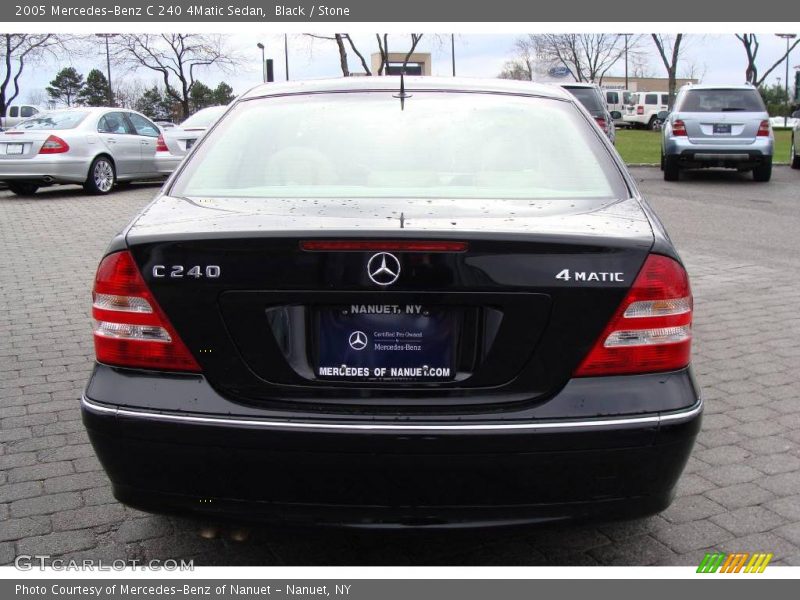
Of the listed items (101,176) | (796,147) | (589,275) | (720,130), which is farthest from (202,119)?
(589,275)

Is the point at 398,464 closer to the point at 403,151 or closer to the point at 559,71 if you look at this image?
A: the point at 403,151

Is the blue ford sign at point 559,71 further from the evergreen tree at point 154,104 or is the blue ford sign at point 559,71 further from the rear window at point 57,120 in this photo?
the rear window at point 57,120

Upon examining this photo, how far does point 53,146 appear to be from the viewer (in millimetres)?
15367

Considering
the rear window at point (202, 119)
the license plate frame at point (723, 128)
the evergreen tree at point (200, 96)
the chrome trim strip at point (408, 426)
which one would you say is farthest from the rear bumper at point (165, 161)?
the evergreen tree at point (200, 96)

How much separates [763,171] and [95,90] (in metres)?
64.8

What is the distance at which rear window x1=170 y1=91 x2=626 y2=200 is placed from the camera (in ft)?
10.4

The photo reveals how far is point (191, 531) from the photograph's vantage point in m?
3.23

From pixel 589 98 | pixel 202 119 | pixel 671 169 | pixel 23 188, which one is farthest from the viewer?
pixel 202 119

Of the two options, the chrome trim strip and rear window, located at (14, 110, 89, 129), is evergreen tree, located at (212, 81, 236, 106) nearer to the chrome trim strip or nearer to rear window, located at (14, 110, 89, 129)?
rear window, located at (14, 110, 89, 129)

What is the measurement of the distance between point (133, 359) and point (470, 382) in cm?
98

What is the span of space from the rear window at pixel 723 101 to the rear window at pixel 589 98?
1796mm

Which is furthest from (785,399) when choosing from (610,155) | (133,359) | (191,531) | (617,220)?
(133,359)

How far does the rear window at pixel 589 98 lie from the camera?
1803 cm
